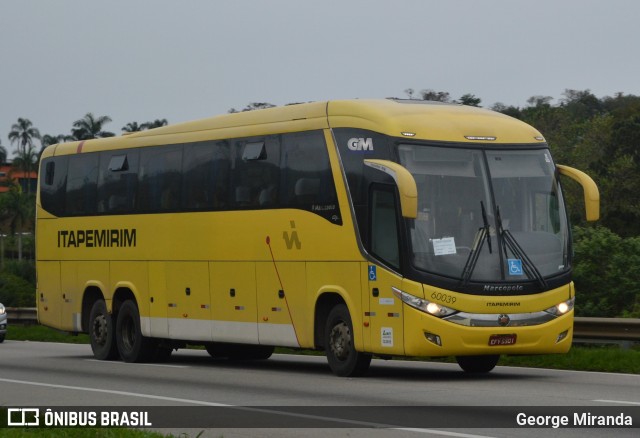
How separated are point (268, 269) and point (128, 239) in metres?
4.45

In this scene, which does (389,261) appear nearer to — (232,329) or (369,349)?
(369,349)

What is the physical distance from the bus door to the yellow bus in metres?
0.02

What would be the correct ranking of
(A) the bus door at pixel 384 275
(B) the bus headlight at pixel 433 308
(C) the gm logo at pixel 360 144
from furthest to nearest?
1. (C) the gm logo at pixel 360 144
2. (A) the bus door at pixel 384 275
3. (B) the bus headlight at pixel 433 308

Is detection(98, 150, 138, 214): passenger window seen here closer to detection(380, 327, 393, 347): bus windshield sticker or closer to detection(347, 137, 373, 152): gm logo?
detection(347, 137, 373, 152): gm logo

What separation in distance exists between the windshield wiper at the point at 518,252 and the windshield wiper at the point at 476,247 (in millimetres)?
171

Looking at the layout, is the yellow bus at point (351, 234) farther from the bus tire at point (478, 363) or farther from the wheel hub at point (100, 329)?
the wheel hub at point (100, 329)

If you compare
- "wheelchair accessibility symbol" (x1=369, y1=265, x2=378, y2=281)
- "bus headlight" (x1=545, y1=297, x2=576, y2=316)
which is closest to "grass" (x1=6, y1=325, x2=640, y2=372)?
"bus headlight" (x1=545, y1=297, x2=576, y2=316)

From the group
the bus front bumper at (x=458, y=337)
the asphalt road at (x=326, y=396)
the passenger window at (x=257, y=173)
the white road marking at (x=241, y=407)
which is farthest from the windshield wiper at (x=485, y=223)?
the white road marking at (x=241, y=407)

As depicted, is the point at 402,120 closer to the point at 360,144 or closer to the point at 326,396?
the point at 360,144

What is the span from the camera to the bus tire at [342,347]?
1955 centimetres

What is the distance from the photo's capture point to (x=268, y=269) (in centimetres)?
2158

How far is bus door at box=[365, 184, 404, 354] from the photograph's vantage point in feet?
61.4

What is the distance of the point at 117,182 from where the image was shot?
25609mm

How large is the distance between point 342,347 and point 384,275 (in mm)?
1444
